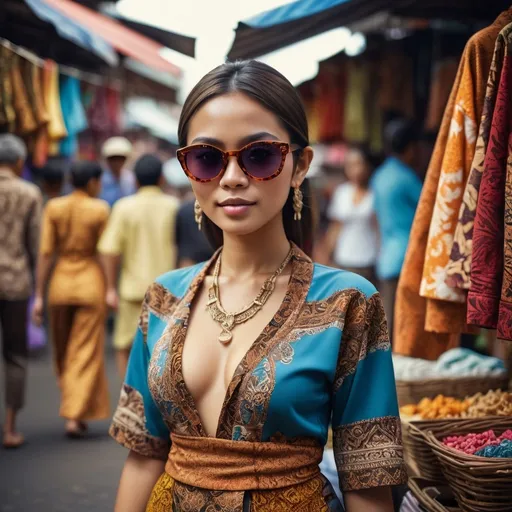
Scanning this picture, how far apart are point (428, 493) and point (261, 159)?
1.50 metres

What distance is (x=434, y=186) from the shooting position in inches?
116

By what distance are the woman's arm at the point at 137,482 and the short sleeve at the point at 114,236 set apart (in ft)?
16.1

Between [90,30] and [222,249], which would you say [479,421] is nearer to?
[222,249]

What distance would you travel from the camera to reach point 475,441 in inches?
113

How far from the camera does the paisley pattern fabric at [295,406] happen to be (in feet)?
6.95

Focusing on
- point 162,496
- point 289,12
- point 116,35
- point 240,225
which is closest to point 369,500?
point 162,496

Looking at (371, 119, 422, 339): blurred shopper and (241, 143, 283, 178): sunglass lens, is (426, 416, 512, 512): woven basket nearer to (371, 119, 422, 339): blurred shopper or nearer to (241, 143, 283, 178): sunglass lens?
(241, 143, 283, 178): sunglass lens

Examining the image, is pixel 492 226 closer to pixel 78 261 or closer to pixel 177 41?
pixel 177 41

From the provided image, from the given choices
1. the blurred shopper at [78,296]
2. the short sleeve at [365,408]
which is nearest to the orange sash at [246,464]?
the short sleeve at [365,408]

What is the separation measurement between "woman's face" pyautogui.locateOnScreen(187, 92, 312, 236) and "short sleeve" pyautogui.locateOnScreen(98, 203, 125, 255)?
5.05m

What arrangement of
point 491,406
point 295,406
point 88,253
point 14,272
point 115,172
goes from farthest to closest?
point 115,172 < point 88,253 < point 14,272 < point 491,406 < point 295,406

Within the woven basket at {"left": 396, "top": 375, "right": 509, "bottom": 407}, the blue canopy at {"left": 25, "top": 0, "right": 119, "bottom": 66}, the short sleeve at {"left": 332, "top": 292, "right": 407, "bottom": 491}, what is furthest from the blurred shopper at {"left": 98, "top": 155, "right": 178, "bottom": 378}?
the short sleeve at {"left": 332, "top": 292, "right": 407, "bottom": 491}

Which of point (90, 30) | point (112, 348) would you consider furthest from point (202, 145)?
point (112, 348)

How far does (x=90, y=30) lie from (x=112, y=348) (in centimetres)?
408
